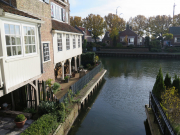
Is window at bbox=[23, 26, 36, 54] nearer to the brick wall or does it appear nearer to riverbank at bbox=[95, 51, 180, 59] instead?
the brick wall

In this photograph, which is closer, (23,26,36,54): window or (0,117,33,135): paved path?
(0,117,33,135): paved path

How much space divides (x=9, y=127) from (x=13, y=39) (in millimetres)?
4531

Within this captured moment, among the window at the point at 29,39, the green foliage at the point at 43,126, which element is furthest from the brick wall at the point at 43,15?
the green foliage at the point at 43,126

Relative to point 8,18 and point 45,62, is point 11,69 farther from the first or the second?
point 45,62

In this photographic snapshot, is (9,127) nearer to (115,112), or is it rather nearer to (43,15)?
(43,15)

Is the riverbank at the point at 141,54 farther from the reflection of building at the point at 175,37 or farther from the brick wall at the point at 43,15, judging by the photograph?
the brick wall at the point at 43,15

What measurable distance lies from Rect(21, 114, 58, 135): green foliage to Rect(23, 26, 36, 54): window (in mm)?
3499

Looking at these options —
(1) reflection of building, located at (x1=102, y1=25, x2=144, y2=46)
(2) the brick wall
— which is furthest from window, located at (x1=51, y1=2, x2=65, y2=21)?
(1) reflection of building, located at (x1=102, y1=25, x2=144, y2=46)

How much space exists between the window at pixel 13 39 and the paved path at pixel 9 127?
381cm

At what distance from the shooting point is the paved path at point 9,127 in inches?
308

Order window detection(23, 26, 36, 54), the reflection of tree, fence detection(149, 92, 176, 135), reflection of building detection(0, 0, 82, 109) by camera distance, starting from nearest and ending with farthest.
Result: reflection of building detection(0, 0, 82, 109), fence detection(149, 92, 176, 135), window detection(23, 26, 36, 54), the reflection of tree

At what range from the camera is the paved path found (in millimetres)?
7816

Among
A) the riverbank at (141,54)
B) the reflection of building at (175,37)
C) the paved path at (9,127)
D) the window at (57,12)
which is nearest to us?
the paved path at (9,127)

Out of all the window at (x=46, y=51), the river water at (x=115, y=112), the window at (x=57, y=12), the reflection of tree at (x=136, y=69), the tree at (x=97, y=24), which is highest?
the tree at (x=97, y=24)
